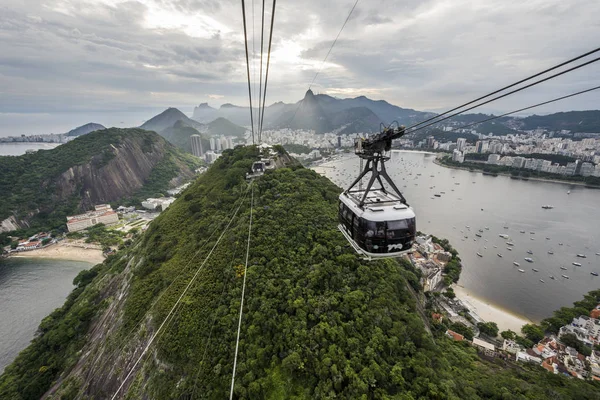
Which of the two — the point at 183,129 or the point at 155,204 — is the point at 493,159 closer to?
the point at 155,204

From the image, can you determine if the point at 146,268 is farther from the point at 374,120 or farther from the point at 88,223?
the point at 374,120

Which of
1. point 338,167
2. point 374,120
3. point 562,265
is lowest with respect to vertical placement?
point 562,265

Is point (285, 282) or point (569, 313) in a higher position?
point (285, 282)

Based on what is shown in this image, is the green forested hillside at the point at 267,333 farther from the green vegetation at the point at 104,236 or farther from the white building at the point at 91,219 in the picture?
the white building at the point at 91,219

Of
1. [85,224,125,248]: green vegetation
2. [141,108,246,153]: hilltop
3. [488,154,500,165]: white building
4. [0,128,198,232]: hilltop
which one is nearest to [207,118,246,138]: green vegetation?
[141,108,246,153]: hilltop

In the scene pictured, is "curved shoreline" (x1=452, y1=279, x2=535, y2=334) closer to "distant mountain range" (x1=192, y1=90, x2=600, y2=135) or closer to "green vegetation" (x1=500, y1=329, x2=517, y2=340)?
"green vegetation" (x1=500, y1=329, x2=517, y2=340)

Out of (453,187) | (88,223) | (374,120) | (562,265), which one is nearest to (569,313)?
(562,265)

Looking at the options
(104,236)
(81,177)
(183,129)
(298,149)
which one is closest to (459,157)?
(298,149)
